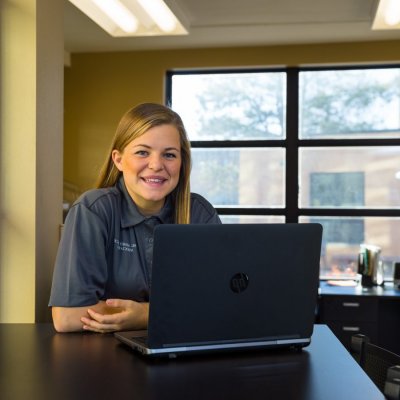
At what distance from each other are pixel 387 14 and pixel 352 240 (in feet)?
7.12

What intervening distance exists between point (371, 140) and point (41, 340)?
13.0 feet

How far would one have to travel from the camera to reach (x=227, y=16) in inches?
163

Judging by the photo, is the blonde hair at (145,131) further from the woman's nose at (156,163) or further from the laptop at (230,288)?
the laptop at (230,288)

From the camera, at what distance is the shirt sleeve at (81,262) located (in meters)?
1.66

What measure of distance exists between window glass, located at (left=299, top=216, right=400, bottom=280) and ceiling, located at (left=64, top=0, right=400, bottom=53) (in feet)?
4.43

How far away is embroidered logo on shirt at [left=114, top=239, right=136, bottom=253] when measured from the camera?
70.6 inches

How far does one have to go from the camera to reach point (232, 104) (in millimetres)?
5172

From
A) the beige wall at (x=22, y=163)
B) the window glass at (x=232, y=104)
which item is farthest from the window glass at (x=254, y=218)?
the beige wall at (x=22, y=163)

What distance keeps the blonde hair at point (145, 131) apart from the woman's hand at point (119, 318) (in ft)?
1.20

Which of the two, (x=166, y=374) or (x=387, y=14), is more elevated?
(x=387, y=14)

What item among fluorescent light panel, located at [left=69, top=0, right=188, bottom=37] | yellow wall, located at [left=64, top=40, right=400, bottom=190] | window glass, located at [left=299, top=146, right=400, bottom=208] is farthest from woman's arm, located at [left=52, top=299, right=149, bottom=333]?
window glass, located at [left=299, top=146, right=400, bottom=208]

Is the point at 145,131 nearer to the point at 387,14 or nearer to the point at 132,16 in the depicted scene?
the point at 132,16

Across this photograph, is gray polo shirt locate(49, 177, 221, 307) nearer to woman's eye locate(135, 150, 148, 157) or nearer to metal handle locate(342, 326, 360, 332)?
woman's eye locate(135, 150, 148, 157)

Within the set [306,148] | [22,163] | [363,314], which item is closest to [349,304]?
[363,314]
